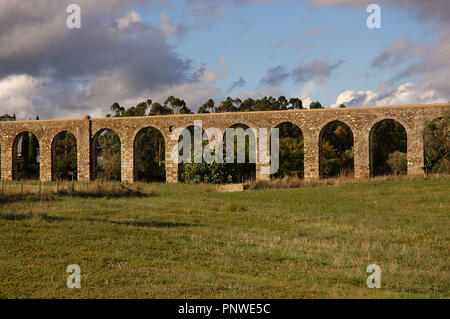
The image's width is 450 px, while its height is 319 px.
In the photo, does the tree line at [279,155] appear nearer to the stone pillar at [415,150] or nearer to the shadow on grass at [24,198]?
the stone pillar at [415,150]

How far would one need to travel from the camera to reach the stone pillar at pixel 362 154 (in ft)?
85.0

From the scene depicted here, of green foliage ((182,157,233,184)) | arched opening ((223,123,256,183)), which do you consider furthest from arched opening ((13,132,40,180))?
arched opening ((223,123,256,183))

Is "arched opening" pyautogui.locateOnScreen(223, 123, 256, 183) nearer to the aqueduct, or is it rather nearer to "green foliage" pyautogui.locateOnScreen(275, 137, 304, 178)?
the aqueduct

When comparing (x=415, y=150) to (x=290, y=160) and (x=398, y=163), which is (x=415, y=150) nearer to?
(x=290, y=160)

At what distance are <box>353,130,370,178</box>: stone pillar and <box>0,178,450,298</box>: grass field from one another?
357 inches

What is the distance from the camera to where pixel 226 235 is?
34.3 feet

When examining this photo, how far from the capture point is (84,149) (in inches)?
1244

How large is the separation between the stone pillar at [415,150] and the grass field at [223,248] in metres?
8.34

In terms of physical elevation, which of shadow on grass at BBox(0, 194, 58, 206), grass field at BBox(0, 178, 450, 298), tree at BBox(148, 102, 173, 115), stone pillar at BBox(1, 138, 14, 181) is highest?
tree at BBox(148, 102, 173, 115)

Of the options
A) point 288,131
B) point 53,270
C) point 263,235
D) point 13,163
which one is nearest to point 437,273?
point 263,235

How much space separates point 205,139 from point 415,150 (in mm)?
11998

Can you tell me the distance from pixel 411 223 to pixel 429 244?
9.30ft

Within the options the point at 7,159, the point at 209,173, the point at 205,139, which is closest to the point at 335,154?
the point at 205,139

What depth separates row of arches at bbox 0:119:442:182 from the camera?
30.9 meters
